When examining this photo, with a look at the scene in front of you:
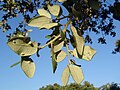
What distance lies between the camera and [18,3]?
771 cm

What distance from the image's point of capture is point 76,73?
4.75 feet

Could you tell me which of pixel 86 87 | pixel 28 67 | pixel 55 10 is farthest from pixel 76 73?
pixel 86 87

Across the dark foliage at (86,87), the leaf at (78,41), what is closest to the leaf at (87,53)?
the leaf at (78,41)

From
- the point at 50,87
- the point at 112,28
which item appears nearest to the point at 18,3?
the point at 112,28

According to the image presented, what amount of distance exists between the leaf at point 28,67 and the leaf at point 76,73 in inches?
7.4

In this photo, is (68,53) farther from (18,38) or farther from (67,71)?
(18,38)

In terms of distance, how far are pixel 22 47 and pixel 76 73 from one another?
0.29 meters

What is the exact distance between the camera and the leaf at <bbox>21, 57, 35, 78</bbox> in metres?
1.41

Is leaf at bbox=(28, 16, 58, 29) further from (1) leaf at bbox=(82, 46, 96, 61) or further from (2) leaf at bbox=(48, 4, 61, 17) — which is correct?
(1) leaf at bbox=(82, 46, 96, 61)

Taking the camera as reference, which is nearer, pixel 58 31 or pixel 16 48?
pixel 16 48

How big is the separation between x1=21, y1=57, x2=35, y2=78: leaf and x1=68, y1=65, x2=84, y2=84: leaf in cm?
19

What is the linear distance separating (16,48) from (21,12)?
6601 mm

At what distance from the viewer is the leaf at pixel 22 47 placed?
52.5 inches

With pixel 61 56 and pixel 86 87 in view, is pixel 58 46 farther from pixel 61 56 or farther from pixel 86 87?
pixel 86 87
